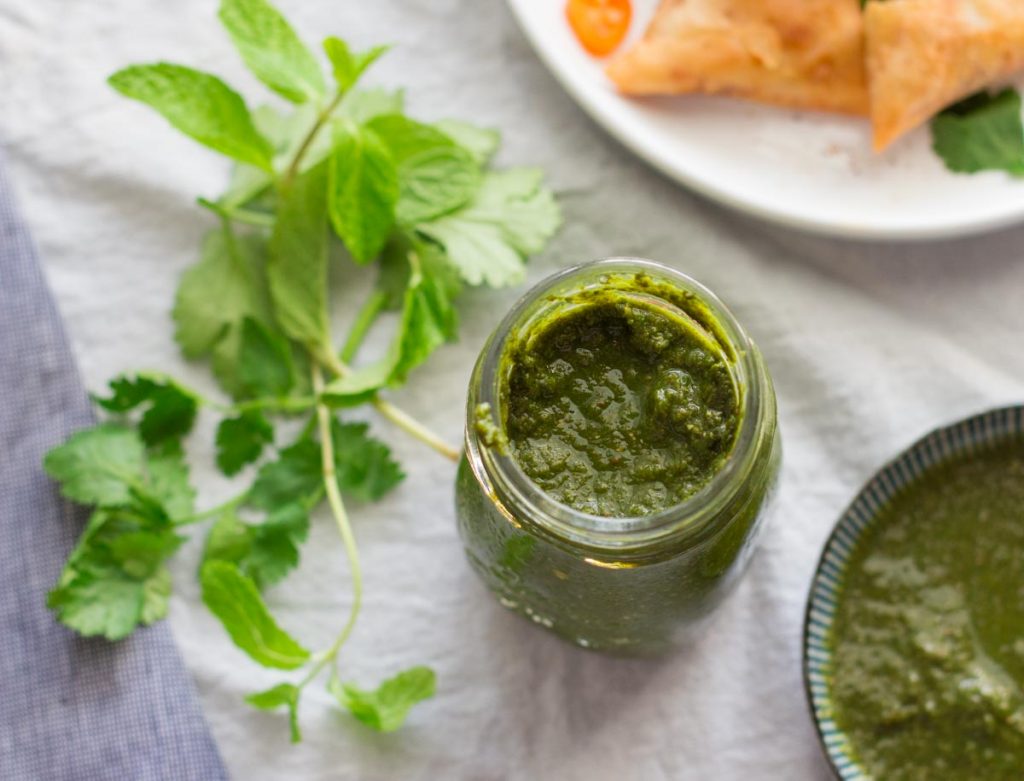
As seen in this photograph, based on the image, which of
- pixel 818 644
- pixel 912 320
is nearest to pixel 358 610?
pixel 818 644

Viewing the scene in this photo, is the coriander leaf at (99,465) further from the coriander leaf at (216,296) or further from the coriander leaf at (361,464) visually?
the coriander leaf at (361,464)

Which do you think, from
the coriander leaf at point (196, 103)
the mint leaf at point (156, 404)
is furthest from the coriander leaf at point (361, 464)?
the coriander leaf at point (196, 103)

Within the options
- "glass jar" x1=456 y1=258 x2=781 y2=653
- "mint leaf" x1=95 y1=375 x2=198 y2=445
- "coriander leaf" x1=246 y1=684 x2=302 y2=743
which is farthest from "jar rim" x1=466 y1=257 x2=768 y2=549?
"mint leaf" x1=95 y1=375 x2=198 y2=445

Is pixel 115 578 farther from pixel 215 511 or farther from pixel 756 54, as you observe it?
pixel 756 54

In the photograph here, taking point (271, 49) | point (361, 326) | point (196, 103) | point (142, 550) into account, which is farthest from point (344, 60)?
point (142, 550)

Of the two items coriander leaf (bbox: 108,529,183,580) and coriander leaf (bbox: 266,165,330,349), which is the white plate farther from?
coriander leaf (bbox: 108,529,183,580)
